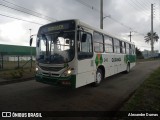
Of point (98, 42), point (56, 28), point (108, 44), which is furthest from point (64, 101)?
point (108, 44)

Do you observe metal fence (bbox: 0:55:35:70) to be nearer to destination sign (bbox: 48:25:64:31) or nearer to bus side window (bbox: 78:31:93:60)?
destination sign (bbox: 48:25:64:31)

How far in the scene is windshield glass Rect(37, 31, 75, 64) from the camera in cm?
719

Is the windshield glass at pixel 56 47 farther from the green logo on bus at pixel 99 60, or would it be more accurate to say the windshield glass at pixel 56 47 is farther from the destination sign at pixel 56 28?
the green logo on bus at pixel 99 60

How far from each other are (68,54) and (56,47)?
27.8 inches

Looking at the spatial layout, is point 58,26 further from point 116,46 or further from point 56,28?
point 116,46

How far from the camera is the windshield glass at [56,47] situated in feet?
23.6

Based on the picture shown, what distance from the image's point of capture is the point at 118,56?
12688mm

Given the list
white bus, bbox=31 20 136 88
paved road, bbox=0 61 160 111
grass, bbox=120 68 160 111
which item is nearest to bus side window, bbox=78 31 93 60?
white bus, bbox=31 20 136 88

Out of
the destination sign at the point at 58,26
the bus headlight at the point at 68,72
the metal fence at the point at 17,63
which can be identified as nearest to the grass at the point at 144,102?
the bus headlight at the point at 68,72

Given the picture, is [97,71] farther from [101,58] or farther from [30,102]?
[30,102]

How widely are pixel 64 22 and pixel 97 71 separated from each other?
3.28 m

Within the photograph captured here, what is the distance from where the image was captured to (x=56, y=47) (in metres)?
7.48

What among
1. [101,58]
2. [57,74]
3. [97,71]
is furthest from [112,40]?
[57,74]

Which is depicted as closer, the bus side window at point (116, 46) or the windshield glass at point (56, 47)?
the windshield glass at point (56, 47)
